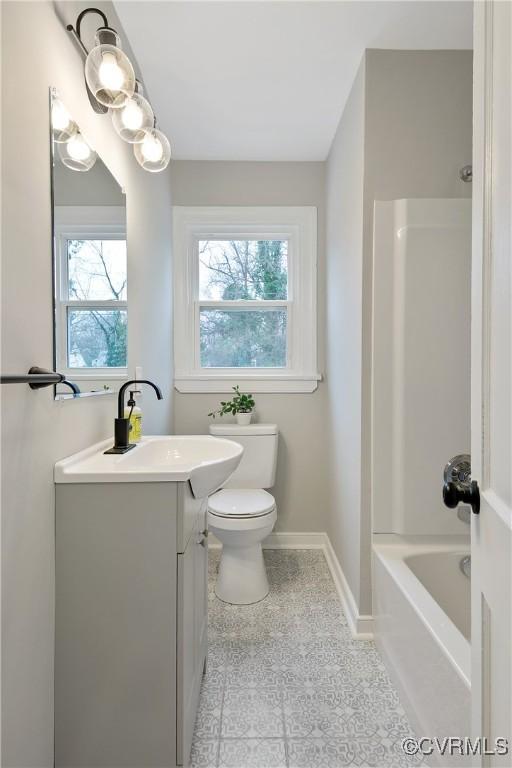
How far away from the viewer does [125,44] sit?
1687mm

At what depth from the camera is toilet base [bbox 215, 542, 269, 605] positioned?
205cm

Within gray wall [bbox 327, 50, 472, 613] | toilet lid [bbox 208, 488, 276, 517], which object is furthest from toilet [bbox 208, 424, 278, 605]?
gray wall [bbox 327, 50, 472, 613]

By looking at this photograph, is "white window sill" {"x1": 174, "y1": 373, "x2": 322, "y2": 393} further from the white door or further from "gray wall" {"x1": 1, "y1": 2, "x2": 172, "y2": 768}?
the white door

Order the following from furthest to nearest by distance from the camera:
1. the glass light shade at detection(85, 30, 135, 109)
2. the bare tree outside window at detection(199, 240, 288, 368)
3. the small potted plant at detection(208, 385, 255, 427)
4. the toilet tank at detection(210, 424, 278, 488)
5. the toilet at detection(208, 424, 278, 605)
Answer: the bare tree outside window at detection(199, 240, 288, 368), the small potted plant at detection(208, 385, 255, 427), the toilet tank at detection(210, 424, 278, 488), the toilet at detection(208, 424, 278, 605), the glass light shade at detection(85, 30, 135, 109)

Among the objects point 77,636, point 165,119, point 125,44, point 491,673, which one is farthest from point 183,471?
point 165,119

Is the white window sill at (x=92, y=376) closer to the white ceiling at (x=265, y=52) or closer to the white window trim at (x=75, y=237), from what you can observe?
the white window trim at (x=75, y=237)

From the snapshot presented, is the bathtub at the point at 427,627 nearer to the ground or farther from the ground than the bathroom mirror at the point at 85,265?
nearer to the ground

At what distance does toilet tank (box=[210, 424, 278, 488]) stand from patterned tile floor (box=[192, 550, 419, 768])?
0.65 m

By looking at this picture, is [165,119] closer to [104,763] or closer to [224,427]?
[224,427]

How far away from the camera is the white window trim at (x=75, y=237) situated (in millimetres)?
1119

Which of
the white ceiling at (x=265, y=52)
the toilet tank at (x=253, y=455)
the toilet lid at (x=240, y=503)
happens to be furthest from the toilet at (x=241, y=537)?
the white ceiling at (x=265, y=52)

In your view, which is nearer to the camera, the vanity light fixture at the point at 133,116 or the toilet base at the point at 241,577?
the vanity light fixture at the point at 133,116

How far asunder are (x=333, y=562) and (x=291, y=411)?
938mm

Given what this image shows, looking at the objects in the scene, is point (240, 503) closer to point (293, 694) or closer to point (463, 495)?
→ point (293, 694)
